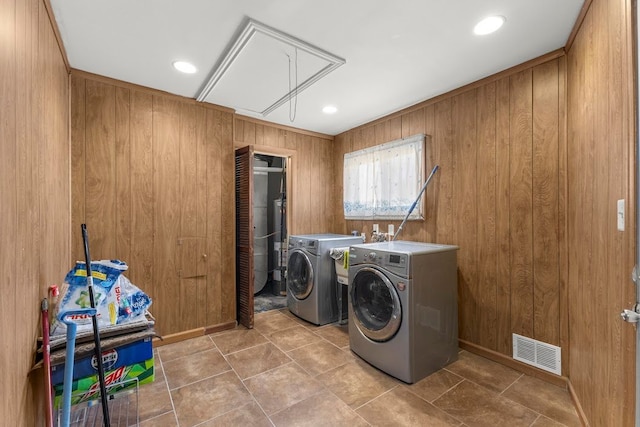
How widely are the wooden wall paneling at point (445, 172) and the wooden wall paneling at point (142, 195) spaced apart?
270 cm

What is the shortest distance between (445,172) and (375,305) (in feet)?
4.69

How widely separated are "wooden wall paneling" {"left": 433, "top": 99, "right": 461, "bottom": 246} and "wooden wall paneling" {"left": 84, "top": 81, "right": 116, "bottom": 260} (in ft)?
9.68

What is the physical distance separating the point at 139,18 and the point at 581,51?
2.63 meters

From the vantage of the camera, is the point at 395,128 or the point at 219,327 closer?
the point at 219,327

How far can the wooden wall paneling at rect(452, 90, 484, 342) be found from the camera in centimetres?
252

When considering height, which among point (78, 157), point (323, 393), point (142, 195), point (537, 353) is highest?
point (78, 157)

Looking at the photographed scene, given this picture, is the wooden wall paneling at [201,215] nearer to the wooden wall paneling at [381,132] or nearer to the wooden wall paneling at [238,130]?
the wooden wall paneling at [238,130]

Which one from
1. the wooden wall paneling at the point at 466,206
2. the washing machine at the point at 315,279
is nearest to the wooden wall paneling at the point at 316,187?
the washing machine at the point at 315,279

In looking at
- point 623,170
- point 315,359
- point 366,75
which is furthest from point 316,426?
point 366,75

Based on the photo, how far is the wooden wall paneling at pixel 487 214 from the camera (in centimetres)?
239

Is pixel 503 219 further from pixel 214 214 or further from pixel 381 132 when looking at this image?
pixel 214 214

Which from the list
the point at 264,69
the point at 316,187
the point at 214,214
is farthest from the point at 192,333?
the point at 264,69

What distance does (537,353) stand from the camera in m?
2.12

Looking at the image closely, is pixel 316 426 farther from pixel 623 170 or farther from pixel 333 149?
pixel 333 149
